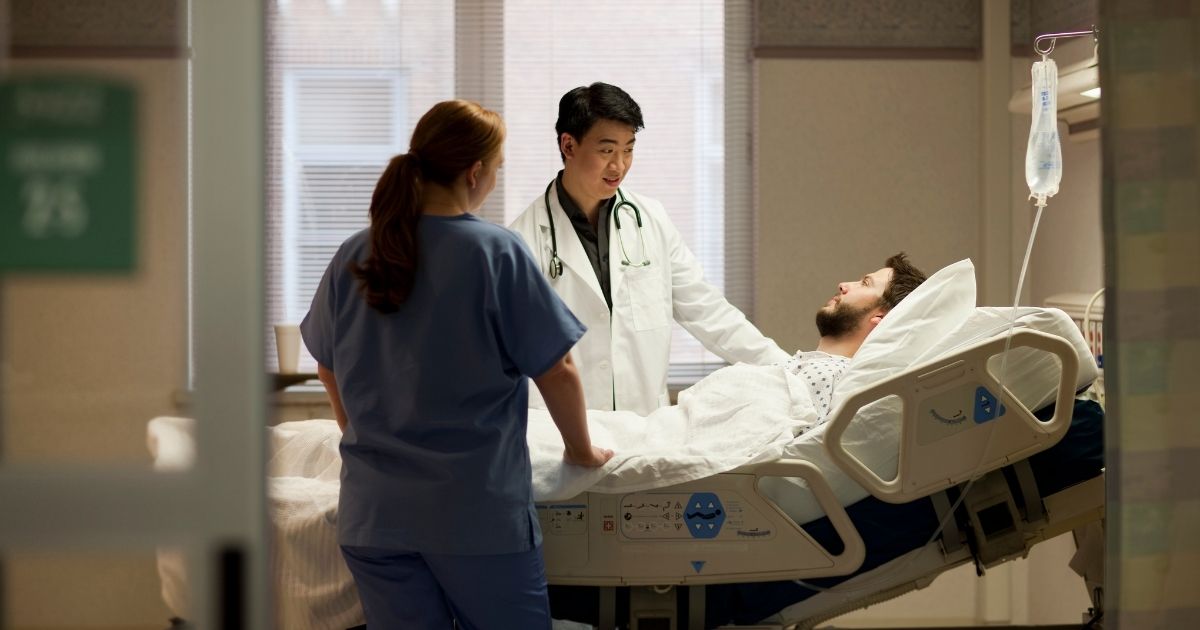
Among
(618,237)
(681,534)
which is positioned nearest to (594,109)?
(618,237)

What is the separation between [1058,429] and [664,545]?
77cm

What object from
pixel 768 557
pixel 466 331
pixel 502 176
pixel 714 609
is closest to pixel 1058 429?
pixel 768 557

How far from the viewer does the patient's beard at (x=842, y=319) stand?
109 inches

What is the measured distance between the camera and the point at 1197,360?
5.30 ft

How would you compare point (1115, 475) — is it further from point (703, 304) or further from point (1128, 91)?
point (703, 304)

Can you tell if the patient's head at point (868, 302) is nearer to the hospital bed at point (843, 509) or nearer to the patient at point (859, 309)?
the patient at point (859, 309)

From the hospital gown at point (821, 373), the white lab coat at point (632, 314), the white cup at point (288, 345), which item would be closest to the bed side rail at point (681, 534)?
the hospital gown at point (821, 373)

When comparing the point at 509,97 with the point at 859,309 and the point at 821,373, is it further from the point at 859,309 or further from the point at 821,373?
the point at 821,373

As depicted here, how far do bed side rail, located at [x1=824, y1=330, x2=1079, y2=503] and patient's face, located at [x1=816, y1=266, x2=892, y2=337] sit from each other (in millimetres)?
679

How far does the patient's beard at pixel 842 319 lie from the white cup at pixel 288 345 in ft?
5.47

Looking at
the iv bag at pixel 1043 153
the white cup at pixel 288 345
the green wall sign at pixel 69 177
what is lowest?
the white cup at pixel 288 345

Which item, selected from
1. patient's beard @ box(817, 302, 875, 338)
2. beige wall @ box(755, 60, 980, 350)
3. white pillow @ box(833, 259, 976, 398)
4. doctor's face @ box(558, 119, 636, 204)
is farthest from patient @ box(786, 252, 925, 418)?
beige wall @ box(755, 60, 980, 350)

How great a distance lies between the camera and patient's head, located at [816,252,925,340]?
2.75m

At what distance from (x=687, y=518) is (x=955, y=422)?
0.54m
